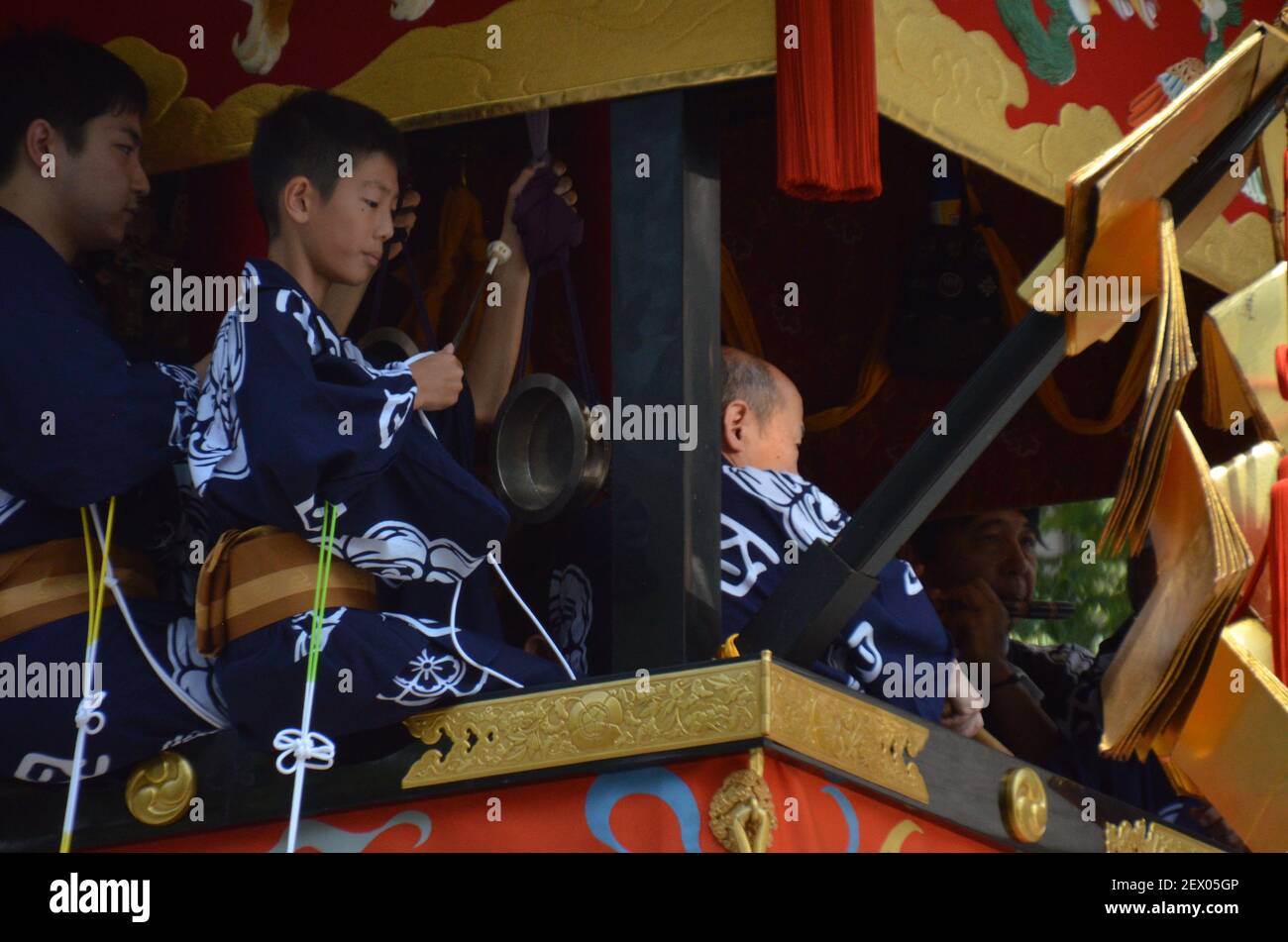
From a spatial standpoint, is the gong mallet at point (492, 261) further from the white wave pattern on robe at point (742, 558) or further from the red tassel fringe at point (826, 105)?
the red tassel fringe at point (826, 105)

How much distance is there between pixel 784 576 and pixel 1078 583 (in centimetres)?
807

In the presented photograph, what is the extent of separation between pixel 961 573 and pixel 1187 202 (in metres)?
2.76

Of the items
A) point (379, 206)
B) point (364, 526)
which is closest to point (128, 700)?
point (364, 526)

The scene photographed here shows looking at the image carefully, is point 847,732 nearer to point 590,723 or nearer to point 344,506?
point 590,723

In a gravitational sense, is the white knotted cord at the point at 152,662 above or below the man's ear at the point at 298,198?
below

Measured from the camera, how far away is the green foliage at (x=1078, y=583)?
12188mm

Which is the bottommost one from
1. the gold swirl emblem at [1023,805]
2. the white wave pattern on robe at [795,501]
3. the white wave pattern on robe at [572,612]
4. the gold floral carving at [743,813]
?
the gold floral carving at [743,813]

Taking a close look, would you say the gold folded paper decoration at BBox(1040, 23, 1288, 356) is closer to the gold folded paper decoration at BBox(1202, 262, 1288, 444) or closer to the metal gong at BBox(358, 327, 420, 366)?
the gold folded paper decoration at BBox(1202, 262, 1288, 444)

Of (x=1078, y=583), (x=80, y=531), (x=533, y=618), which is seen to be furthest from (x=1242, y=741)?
(x=1078, y=583)

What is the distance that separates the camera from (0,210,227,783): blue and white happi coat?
5.05 m

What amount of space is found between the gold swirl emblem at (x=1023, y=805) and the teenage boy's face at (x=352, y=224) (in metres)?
1.72

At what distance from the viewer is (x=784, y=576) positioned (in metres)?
5.36

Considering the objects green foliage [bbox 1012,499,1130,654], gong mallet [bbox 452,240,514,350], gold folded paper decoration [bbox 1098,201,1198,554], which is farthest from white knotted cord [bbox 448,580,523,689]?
green foliage [bbox 1012,499,1130,654]

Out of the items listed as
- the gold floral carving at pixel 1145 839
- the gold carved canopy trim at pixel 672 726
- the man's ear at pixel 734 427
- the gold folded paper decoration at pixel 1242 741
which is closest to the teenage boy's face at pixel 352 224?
Answer: the man's ear at pixel 734 427
